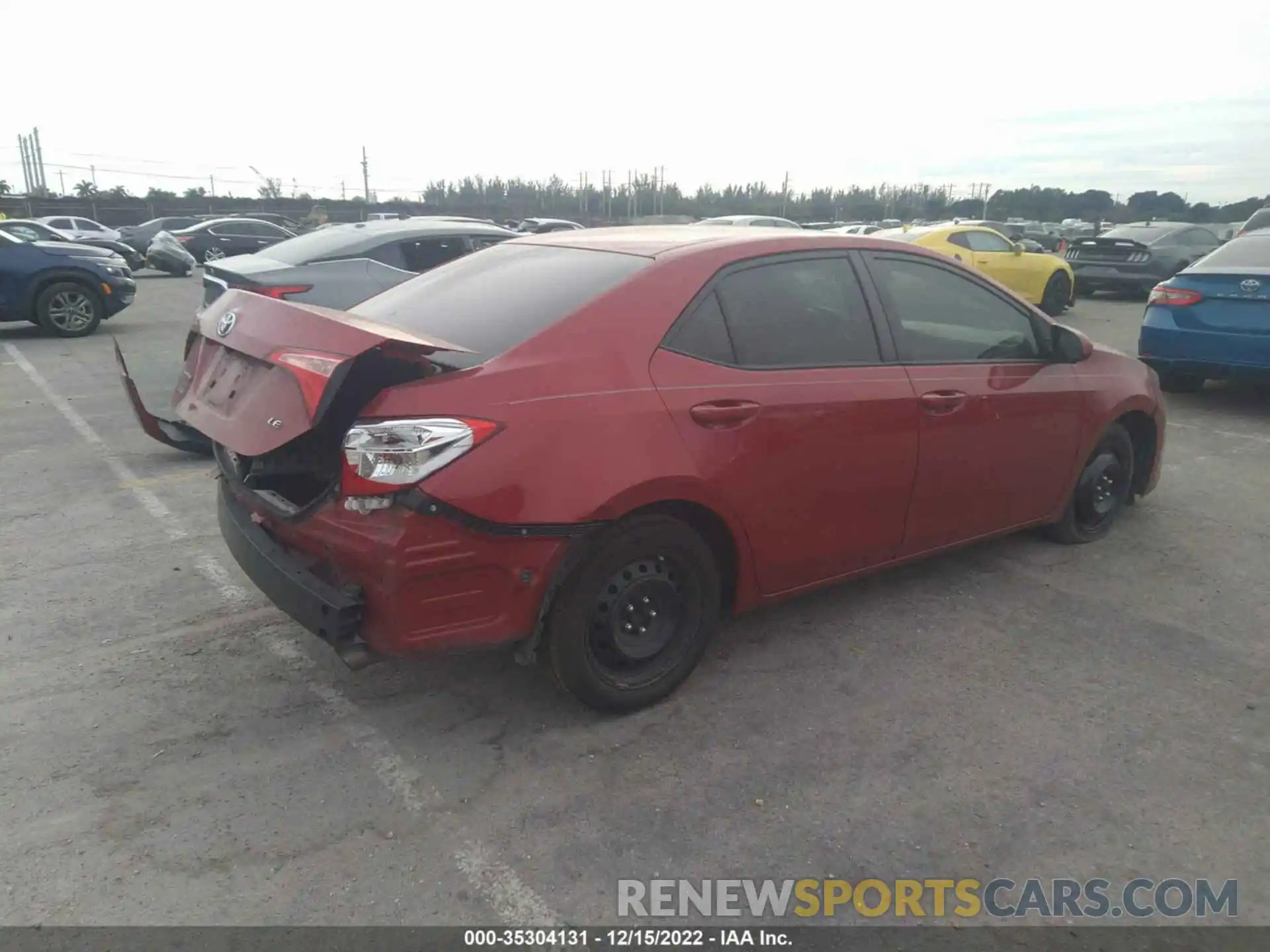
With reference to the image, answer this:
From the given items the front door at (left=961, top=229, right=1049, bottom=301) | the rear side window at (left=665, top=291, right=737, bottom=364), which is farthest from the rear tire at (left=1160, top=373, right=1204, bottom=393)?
the rear side window at (left=665, top=291, right=737, bottom=364)

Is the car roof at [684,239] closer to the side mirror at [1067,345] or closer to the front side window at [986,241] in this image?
the side mirror at [1067,345]

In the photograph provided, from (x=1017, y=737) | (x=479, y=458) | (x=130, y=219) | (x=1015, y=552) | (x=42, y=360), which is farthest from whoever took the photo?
(x=130, y=219)

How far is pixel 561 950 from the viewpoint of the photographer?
2.26 meters

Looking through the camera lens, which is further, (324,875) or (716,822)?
(716,822)

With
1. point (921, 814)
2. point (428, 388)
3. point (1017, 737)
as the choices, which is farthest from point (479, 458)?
point (1017, 737)

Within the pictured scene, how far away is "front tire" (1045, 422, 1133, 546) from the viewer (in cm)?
480

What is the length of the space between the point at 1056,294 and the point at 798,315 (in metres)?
13.0

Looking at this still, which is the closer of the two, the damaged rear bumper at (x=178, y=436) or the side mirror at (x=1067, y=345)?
the side mirror at (x=1067, y=345)

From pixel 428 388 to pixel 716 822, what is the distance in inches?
61.2

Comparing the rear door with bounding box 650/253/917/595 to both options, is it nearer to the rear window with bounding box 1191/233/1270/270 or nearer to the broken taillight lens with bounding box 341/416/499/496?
the broken taillight lens with bounding box 341/416/499/496

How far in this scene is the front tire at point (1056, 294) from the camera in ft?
47.9

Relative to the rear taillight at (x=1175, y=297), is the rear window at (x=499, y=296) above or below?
above

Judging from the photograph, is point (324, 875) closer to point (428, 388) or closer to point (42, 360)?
point (428, 388)

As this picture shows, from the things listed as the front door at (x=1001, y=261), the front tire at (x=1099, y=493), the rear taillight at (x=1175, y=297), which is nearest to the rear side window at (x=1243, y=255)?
the rear taillight at (x=1175, y=297)
